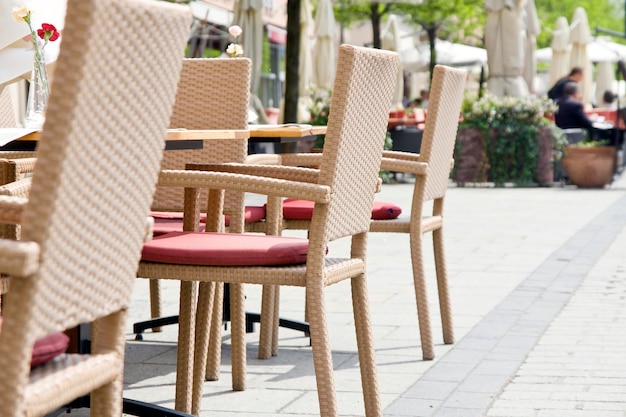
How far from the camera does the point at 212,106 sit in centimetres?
494

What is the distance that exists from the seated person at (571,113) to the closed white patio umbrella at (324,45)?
4829mm

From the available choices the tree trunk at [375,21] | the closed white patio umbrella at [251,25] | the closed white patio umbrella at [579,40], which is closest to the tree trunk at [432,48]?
the tree trunk at [375,21]

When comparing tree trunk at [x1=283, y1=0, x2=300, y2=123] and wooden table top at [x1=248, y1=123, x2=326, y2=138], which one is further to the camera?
tree trunk at [x1=283, y1=0, x2=300, y2=123]

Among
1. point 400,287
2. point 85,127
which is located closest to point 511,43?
point 400,287

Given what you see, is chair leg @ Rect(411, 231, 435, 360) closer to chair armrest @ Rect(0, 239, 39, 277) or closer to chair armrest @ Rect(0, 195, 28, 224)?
chair armrest @ Rect(0, 195, 28, 224)

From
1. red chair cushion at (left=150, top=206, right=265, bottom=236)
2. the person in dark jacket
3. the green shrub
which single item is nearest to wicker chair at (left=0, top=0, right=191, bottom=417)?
red chair cushion at (left=150, top=206, right=265, bottom=236)

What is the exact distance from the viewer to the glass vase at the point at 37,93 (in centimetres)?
426

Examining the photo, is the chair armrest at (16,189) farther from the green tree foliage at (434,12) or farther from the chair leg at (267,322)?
the green tree foliage at (434,12)

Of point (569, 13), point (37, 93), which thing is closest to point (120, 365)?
point (37, 93)

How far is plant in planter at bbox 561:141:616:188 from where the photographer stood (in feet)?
50.8

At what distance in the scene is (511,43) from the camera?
57.7 feet

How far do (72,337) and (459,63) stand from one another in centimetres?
2575

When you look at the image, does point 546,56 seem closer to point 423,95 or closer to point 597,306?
point 423,95

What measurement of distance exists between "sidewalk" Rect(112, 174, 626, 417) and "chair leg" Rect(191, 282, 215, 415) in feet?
0.65
